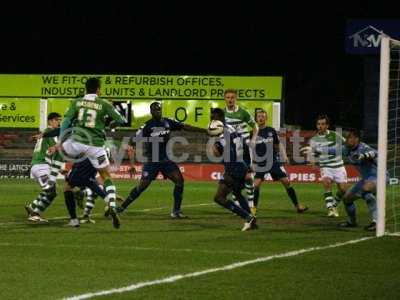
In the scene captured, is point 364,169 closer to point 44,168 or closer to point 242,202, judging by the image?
point 242,202

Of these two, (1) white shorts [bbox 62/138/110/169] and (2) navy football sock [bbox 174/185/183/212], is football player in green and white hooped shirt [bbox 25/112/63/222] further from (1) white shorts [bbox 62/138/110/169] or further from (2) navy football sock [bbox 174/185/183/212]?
(2) navy football sock [bbox 174/185/183/212]

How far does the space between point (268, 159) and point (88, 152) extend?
605cm

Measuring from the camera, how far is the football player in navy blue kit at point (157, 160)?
18.7 m

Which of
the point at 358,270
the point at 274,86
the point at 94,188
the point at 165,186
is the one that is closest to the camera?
the point at 358,270

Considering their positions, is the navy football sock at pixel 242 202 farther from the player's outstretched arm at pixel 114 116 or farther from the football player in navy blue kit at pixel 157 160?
the football player in navy blue kit at pixel 157 160

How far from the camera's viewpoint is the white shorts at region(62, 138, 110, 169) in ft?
50.2

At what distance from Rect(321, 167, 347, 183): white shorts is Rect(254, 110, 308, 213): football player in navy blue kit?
0.76 m

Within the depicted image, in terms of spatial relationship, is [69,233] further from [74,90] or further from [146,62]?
[146,62]

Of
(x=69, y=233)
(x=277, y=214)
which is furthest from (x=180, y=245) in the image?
(x=277, y=214)

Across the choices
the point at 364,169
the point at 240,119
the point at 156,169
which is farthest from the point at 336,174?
the point at 364,169

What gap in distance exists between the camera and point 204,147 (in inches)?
1506

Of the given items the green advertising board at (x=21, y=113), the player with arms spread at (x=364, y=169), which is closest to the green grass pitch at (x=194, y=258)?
the player with arms spread at (x=364, y=169)

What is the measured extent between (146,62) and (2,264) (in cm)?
4299

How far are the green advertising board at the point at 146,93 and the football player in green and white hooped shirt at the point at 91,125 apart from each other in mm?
22334
